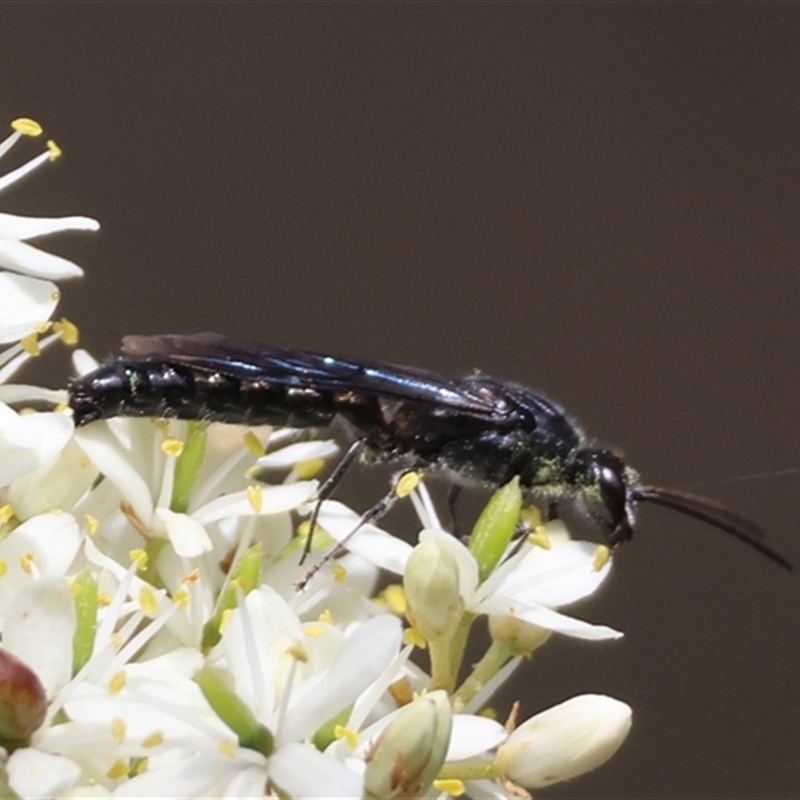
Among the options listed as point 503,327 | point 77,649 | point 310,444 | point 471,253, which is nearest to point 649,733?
point 503,327

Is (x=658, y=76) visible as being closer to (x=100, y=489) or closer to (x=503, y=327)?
(x=503, y=327)

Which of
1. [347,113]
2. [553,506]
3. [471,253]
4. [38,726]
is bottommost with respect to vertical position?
[38,726]

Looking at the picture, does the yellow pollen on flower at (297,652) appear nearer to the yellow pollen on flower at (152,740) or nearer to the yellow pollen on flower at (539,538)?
the yellow pollen on flower at (152,740)

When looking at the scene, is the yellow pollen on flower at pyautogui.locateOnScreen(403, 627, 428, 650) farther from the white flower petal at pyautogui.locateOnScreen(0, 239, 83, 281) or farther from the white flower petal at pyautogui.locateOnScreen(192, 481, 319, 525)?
the white flower petal at pyautogui.locateOnScreen(0, 239, 83, 281)

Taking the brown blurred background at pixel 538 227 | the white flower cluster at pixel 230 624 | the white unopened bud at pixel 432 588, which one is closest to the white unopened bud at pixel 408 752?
the white flower cluster at pixel 230 624

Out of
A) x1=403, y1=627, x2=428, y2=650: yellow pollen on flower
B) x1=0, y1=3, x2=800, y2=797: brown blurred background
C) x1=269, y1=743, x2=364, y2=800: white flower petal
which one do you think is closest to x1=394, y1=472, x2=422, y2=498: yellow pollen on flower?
x1=403, y1=627, x2=428, y2=650: yellow pollen on flower

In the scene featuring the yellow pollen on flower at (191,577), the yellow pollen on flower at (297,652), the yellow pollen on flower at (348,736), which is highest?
the yellow pollen on flower at (191,577)
